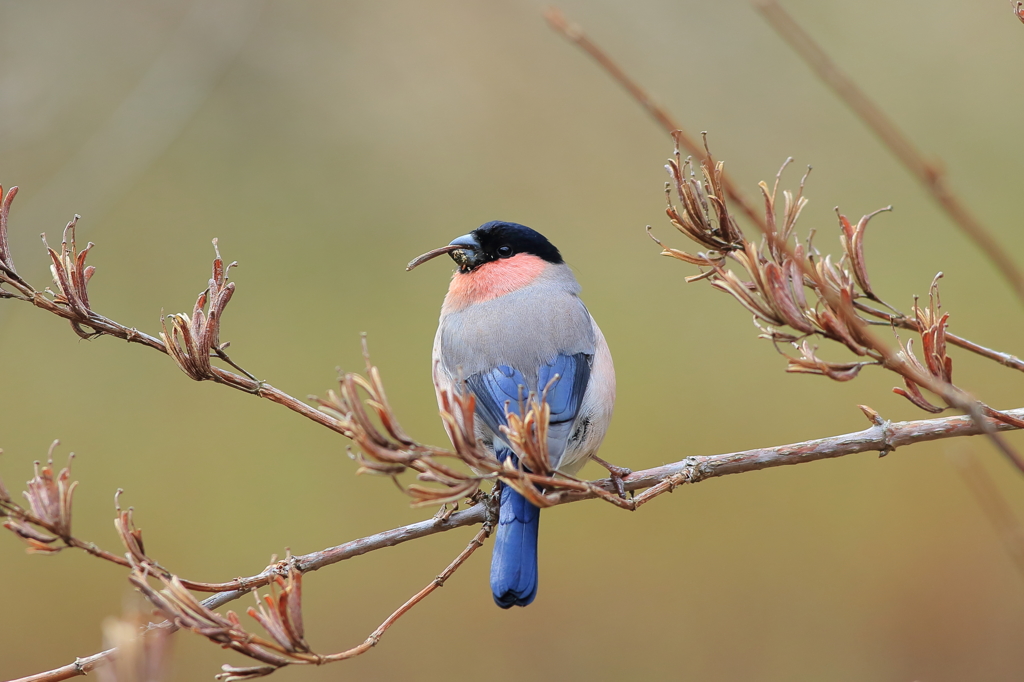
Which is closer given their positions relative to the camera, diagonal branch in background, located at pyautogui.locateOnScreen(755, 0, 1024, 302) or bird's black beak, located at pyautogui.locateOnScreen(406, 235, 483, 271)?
diagonal branch in background, located at pyautogui.locateOnScreen(755, 0, 1024, 302)

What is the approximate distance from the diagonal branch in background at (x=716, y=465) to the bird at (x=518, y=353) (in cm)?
19

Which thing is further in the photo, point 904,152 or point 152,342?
point 152,342

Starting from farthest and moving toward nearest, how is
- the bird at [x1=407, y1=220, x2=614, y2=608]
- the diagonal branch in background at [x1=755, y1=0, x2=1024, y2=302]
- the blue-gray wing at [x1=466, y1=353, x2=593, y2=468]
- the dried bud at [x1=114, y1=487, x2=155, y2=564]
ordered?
1. the blue-gray wing at [x1=466, y1=353, x2=593, y2=468]
2. the bird at [x1=407, y1=220, x2=614, y2=608]
3. the dried bud at [x1=114, y1=487, x2=155, y2=564]
4. the diagonal branch in background at [x1=755, y1=0, x2=1024, y2=302]

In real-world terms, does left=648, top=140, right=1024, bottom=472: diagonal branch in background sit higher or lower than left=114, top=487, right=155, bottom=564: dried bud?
higher

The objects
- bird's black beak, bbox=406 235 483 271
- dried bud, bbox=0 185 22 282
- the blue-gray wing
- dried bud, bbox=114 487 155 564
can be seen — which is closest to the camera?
dried bud, bbox=114 487 155 564

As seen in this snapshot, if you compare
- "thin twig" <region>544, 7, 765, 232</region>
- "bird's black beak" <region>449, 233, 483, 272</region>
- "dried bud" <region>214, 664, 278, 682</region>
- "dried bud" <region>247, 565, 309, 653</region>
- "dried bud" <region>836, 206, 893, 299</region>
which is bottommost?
"dried bud" <region>214, 664, 278, 682</region>

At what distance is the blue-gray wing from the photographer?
6.93 ft

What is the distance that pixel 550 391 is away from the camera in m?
2.17

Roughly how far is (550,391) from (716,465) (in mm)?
521

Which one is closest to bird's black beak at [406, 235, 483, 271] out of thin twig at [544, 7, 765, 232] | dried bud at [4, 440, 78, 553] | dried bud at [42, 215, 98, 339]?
dried bud at [42, 215, 98, 339]

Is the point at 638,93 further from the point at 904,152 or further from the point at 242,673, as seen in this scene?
the point at 242,673

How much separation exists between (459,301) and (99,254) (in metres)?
3.43

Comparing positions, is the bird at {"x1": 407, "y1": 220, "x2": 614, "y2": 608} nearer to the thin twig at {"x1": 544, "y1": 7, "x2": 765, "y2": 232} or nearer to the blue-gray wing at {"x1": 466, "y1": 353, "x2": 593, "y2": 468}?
the blue-gray wing at {"x1": 466, "y1": 353, "x2": 593, "y2": 468}

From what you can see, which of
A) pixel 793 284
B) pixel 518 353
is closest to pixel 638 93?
pixel 793 284
